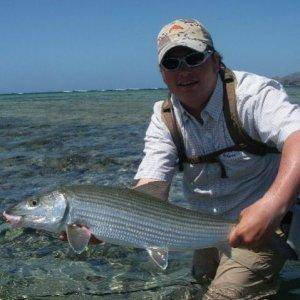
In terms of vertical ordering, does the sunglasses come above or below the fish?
above

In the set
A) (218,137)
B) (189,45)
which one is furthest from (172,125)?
(189,45)

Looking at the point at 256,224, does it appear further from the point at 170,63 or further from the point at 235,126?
the point at 170,63

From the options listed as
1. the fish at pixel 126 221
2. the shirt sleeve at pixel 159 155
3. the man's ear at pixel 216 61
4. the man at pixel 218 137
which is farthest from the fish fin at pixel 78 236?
the man's ear at pixel 216 61

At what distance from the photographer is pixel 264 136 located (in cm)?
559

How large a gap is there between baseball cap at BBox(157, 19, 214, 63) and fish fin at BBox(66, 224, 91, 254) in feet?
6.10

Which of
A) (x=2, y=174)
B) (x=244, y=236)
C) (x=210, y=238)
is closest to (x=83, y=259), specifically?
(x=210, y=238)

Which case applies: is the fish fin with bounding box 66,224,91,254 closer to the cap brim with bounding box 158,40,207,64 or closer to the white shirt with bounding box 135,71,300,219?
the white shirt with bounding box 135,71,300,219

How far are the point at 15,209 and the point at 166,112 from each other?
1880mm

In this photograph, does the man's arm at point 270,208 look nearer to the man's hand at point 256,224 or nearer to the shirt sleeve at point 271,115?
the man's hand at point 256,224

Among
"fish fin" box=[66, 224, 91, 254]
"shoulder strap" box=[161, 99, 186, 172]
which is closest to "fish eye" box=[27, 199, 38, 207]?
"fish fin" box=[66, 224, 91, 254]

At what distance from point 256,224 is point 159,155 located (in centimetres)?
175

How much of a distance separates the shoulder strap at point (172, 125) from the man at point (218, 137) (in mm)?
34

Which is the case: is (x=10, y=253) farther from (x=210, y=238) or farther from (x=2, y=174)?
(x=2, y=174)

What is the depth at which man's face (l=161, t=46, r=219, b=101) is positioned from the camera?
572 cm
